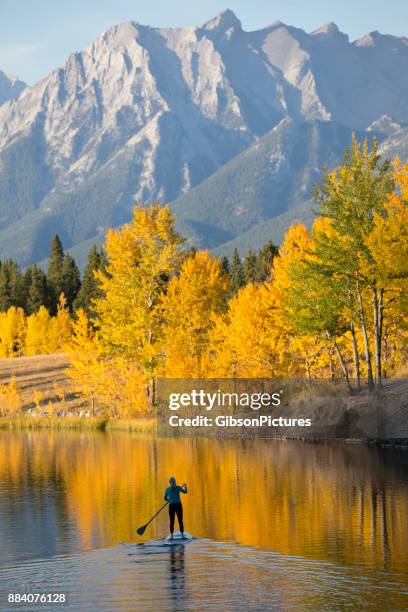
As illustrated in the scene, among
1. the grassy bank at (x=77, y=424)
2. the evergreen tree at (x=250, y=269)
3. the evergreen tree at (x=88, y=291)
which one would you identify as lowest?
the grassy bank at (x=77, y=424)

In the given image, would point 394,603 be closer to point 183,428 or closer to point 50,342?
point 183,428

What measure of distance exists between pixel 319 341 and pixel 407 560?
41.2 metres

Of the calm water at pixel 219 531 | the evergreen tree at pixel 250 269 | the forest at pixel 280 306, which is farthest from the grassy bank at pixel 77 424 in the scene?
the evergreen tree at pixel 250 269

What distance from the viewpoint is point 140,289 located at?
73625mm

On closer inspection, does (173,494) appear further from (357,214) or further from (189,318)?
(189,318)

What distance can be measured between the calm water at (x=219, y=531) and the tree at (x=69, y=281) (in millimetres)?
110705

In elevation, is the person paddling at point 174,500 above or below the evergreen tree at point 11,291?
below

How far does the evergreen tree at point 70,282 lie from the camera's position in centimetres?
16275

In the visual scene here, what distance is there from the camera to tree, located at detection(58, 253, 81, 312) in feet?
534

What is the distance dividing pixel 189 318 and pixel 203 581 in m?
52.0

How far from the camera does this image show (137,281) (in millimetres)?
73125

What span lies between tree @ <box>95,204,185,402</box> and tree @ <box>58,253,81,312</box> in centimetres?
8736

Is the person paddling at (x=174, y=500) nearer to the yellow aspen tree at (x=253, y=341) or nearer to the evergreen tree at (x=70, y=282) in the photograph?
the yellow aspen tree at (x=253, y=341)

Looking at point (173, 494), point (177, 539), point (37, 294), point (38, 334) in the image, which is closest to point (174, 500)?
point (173, 494)
